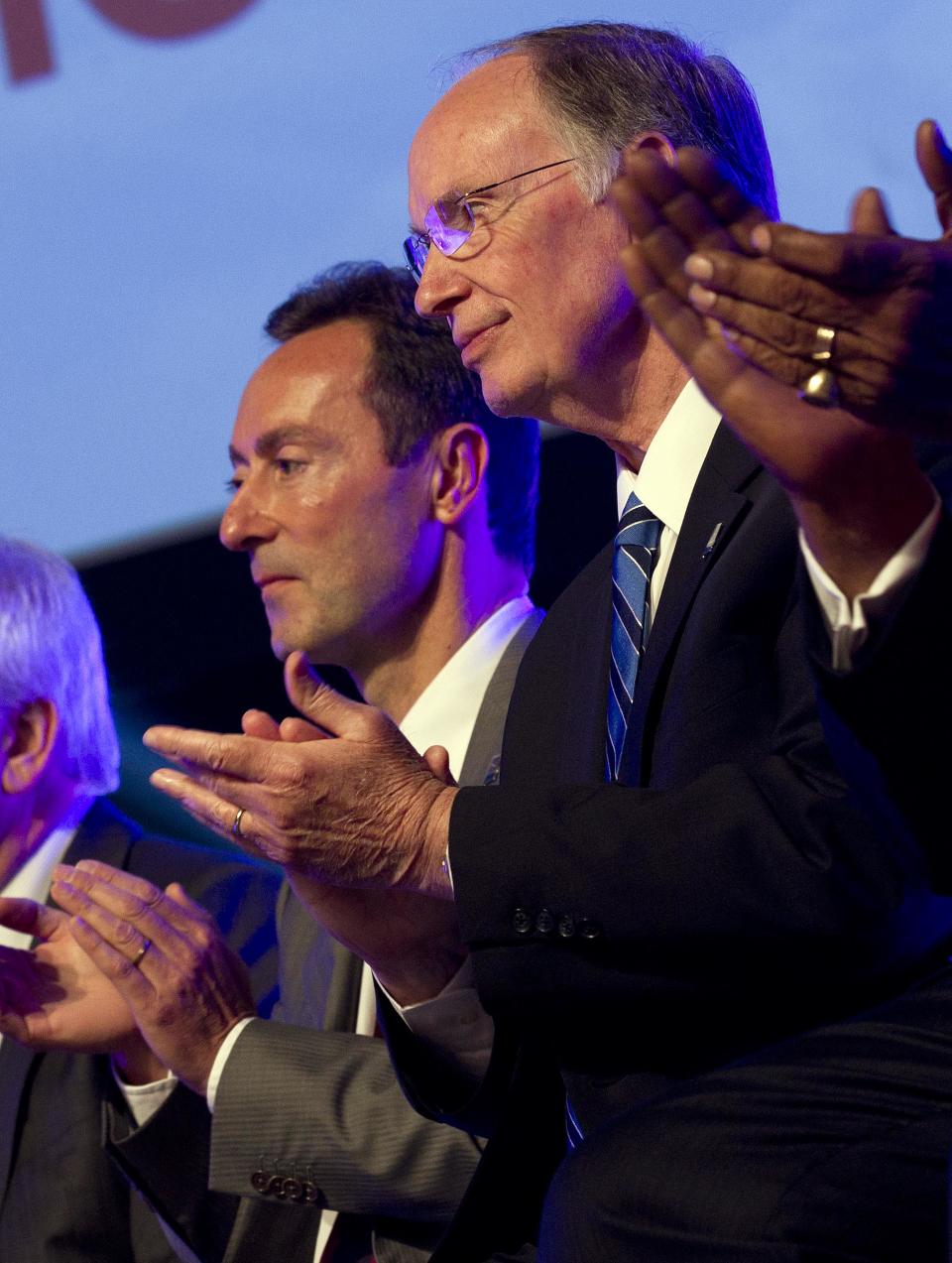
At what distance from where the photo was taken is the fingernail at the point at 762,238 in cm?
101

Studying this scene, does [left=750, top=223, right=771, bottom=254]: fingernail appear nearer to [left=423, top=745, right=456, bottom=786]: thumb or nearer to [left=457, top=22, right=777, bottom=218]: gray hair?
[left=423, top=745, right=456, bottom=786]: thumb

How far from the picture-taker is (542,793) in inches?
55.2

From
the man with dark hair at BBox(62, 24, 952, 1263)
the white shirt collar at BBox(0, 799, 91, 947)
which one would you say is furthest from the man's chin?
the white shirt collar at BBox(0, 799, 91, 947)

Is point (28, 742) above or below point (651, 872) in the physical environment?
below

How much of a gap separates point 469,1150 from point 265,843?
0.63 metres

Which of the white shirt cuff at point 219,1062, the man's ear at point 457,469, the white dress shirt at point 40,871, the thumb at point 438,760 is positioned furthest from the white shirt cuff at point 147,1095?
the man's ear at point 457,469

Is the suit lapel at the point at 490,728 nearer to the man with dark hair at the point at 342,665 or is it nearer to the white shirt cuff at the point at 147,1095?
the man with dark hair at the point at 342,665

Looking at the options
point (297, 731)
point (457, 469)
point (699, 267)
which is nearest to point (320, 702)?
point (297, 731)

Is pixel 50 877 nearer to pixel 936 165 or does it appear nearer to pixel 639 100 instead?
pixel 639 100

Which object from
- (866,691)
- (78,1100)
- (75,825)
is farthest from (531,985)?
(75,825)

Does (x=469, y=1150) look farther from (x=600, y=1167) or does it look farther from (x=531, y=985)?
(x=600, y=1167)

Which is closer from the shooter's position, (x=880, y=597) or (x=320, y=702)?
(x=880, y=597)

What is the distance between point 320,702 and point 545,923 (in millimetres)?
336

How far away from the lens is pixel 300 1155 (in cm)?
194
